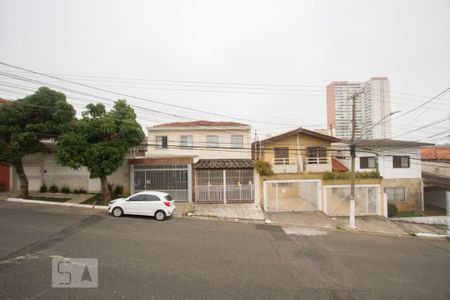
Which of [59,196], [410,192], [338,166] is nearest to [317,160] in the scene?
[338,166]

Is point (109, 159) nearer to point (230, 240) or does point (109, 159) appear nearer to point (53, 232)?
point (53, 232)

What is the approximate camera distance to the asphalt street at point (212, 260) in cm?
546

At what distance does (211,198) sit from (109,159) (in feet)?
26.5

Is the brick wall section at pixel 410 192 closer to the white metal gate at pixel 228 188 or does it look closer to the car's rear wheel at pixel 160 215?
the white metal gate at pixel 228 188

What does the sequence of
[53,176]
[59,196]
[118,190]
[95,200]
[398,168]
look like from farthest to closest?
[398,168] → [53,176] → [118,190] → [59,196] → [95,200]

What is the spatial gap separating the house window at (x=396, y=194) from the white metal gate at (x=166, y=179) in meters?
19.5

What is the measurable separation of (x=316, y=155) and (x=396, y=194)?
936 centimetres

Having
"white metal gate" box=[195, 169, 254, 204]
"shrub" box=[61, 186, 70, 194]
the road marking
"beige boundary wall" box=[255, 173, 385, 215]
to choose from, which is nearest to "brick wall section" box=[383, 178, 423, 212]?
"beige boundary wall" box=[255, 173, 385, 215]

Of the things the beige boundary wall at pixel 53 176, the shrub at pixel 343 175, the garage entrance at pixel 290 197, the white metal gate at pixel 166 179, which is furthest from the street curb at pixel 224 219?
the beige boundary wall at pixel 53 176

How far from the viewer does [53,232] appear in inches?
363

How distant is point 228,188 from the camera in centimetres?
1661

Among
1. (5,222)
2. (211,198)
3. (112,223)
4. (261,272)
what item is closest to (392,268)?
(261,272)

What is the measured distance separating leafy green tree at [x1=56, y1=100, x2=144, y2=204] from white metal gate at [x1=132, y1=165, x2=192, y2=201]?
10.4 ft

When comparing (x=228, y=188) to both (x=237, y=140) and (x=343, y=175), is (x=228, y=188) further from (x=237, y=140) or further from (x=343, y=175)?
(x=343, y=175)
